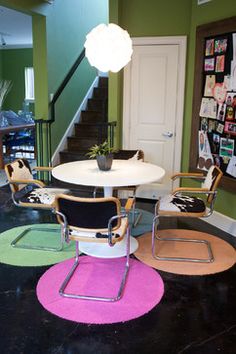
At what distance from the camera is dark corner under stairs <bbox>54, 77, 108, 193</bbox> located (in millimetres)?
5719

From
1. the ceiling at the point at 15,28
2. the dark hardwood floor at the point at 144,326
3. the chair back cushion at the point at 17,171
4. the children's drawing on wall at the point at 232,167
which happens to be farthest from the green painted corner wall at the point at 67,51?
the dark hardwood floor at the point at 144,326

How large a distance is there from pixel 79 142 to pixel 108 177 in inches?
124

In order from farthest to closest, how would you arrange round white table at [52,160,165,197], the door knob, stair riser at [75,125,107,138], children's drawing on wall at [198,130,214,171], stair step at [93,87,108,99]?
stair step at [93,87,108,99], stair riser at [75,125,107,138], the door knob, children's drawing on wall at [198,130,214,171], round white table at [52,160,165,197]

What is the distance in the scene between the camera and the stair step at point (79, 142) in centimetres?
588

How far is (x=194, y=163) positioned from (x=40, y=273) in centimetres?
230

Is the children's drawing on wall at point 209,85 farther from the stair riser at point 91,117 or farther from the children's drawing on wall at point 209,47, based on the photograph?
the stair riser at point 91,117

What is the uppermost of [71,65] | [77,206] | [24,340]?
[71,65]

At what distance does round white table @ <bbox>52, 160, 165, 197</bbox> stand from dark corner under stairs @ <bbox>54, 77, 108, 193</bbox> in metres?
1.87

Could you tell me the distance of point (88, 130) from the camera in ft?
20.1

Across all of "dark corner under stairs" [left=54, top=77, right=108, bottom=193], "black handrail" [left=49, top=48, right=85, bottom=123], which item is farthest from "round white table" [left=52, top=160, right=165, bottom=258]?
"black handrail" [left=49, top=48, right=85, bottom=123]

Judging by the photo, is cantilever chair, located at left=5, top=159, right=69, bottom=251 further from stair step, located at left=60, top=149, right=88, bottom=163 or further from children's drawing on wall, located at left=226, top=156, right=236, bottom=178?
stair step, located at left=60, top=149, right=88, bottom=163

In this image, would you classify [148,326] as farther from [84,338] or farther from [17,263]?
[17,263]

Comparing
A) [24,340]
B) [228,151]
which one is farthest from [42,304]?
[228,151]

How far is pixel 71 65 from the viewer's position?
6.05 metres
